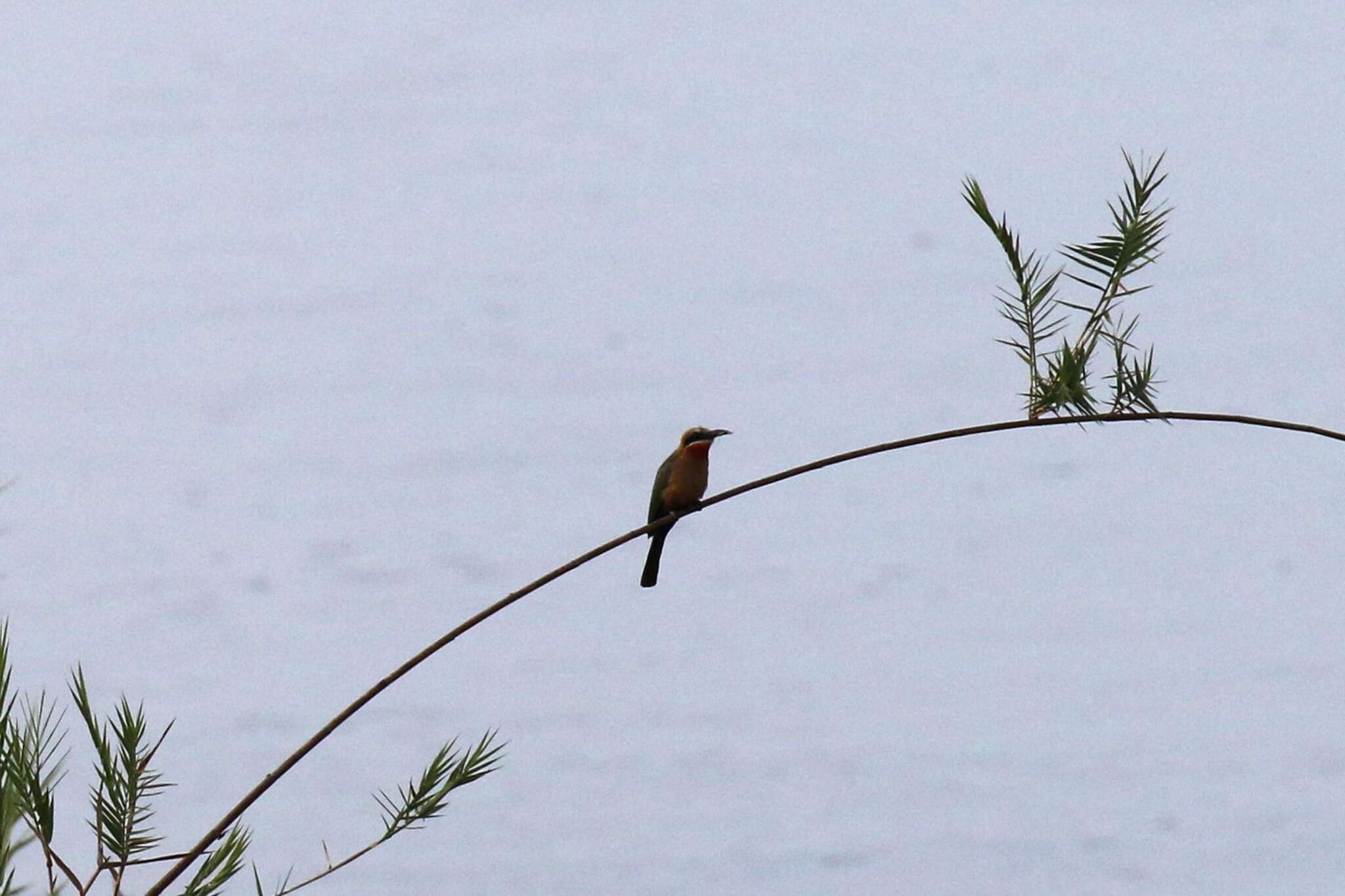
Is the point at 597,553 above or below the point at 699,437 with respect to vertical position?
below

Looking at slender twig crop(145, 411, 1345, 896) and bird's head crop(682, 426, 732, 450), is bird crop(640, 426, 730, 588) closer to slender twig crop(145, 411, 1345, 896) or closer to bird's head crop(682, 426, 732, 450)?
bird's head crop(682, 426, 732, 450)

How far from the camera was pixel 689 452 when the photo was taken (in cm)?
387

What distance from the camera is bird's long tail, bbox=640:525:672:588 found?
Result: 4098mm

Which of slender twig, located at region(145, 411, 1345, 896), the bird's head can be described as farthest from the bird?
slender twig, located at region(145, 411, 1345, 896)

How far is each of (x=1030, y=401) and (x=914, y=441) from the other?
0.37 meters

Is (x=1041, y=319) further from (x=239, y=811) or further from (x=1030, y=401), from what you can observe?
(x=239, y=811)

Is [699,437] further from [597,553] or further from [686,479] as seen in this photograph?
[597,553]

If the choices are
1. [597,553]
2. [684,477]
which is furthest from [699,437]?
[597,553]

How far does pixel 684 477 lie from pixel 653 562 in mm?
345

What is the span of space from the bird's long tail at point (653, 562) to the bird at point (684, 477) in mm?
35

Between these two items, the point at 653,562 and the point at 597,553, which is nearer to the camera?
the point at 597,553

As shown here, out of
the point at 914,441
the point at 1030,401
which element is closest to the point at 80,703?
the point at 914,441

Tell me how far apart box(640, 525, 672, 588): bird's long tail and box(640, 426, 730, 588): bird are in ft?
0.12

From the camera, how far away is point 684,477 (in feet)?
12.8
